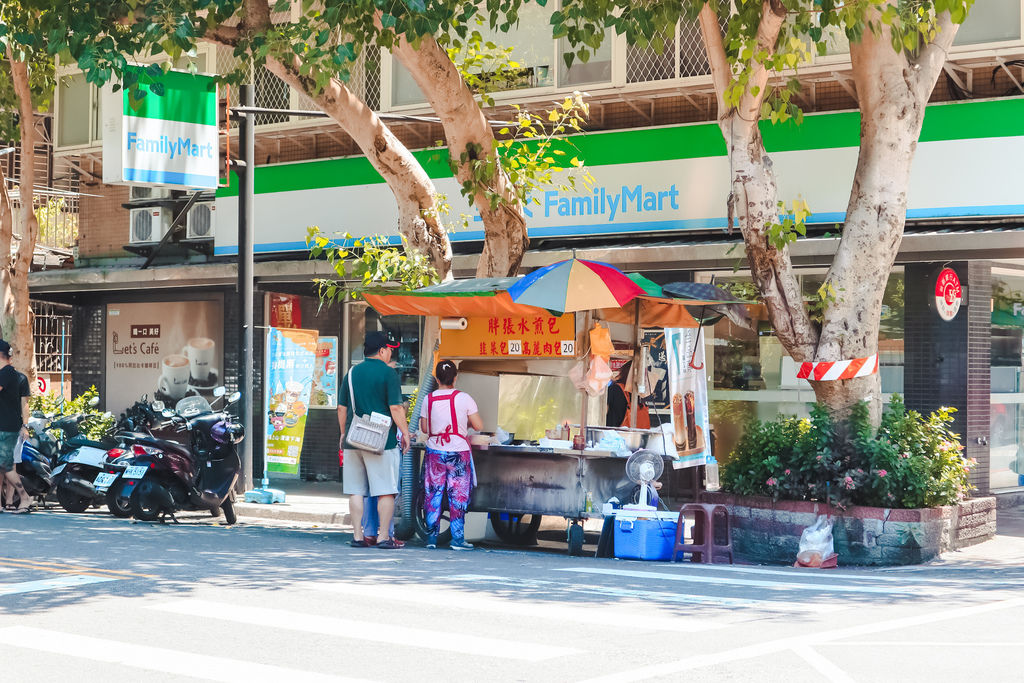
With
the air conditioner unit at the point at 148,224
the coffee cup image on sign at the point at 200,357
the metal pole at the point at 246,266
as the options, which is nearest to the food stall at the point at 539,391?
the metal pole at the point at 246,266

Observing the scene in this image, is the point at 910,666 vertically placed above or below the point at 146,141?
below

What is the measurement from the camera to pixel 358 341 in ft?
63.0

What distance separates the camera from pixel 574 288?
11.5 meters

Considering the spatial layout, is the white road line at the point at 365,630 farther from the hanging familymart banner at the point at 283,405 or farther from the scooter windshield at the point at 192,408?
the hanging familymart banner at the point at 283,405

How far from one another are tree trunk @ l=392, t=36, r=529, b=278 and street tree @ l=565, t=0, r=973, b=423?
1.36 meters

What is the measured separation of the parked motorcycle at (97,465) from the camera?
14016 mm

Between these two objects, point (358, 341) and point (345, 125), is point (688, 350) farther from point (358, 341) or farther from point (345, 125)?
point (358, 341)

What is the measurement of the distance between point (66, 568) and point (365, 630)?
3.38m

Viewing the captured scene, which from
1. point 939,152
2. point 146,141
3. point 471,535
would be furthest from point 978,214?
point 146,141

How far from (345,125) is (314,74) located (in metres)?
1.31

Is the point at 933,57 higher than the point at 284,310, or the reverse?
the point at 933,57

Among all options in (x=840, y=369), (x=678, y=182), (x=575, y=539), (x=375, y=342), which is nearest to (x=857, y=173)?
(x=840, y=369)

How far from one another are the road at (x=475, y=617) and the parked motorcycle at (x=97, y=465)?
8.75 ft

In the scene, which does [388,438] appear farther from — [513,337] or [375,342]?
[513,337]
